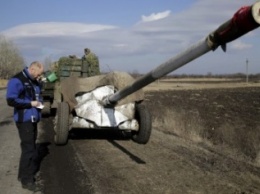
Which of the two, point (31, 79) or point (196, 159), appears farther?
point (196, 159)

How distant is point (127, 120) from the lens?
11.6 metres

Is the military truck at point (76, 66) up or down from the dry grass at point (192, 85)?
up

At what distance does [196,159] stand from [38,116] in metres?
A: 3.42

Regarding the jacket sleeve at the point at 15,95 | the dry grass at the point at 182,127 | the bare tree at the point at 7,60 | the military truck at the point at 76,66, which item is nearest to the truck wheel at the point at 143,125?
the dry grass at the point at 182,127

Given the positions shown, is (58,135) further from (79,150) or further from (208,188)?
(208,188)

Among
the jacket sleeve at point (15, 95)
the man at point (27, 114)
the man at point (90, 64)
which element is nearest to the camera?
the jacket sleeve at point (15, 95)

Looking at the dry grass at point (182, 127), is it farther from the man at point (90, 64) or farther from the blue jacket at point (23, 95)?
the blue jacket at point (23, 95)

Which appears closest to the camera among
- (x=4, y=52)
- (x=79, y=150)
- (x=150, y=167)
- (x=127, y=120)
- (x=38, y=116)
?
(x=38, y=116)

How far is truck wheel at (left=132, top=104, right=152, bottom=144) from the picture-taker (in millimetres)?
11517

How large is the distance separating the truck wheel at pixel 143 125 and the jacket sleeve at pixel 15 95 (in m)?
4.48

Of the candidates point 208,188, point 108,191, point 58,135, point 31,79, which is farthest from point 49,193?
point 58,135

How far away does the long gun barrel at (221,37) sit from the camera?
4.65 metres

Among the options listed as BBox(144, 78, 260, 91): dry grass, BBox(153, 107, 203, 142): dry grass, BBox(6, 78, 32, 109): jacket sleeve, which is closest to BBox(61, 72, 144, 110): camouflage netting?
BBox(153, 107, 203, 142): dry grass

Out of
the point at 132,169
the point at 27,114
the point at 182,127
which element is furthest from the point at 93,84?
the point at 182,127
